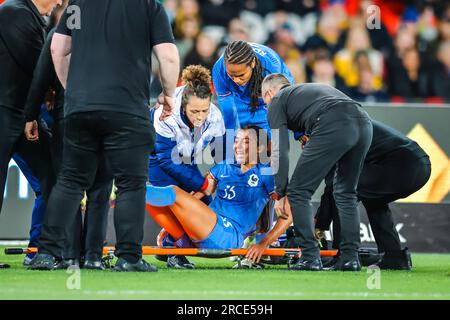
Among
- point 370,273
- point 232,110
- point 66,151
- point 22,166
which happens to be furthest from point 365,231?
point 66,151

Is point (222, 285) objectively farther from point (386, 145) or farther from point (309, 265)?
point (386, 145)

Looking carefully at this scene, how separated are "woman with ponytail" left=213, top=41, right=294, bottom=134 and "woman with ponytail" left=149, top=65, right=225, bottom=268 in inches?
11.2

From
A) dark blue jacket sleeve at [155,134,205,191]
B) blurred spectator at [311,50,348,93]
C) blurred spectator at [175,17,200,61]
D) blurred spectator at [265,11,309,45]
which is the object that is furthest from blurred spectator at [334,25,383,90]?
dark blue jacket sleeve at [155,134,205,191]

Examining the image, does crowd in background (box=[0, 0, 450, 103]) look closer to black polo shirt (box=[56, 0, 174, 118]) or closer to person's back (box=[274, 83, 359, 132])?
person's back (box=[274, 83, 359, 132])

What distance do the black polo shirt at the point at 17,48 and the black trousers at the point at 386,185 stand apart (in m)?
2.50

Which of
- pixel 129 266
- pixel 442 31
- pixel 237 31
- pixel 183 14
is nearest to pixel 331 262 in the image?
pixel 129 266

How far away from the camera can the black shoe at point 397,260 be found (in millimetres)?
7254

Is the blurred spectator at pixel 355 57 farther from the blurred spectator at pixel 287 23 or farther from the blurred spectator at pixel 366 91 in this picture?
the blurred spectator at pixel 287 23

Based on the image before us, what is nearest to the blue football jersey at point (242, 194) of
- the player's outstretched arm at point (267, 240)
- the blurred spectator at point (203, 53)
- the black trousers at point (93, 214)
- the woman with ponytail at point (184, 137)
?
the woman with ponytail at point (184, 137)

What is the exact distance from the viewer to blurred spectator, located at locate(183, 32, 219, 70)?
1138cm

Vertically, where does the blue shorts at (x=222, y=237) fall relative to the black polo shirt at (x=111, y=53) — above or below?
below

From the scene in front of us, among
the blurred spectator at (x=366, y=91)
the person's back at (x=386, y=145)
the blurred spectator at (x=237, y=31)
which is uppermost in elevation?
the blurred spectator at (x=237, y=31)

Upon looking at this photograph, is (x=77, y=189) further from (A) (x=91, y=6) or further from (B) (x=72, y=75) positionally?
(A) (x=91, y=6)

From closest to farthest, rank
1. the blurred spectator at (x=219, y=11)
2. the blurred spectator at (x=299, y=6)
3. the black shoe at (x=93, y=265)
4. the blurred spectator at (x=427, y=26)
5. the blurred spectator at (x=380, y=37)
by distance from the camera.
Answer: the black shoe at (x=93, y=265), the blurred spectator at (x=219, y=11), the blurred spectator at (x=380, y=37), the blurred spectator at (x=299, y=6), the blurred spectator at (x=427, y=26)
